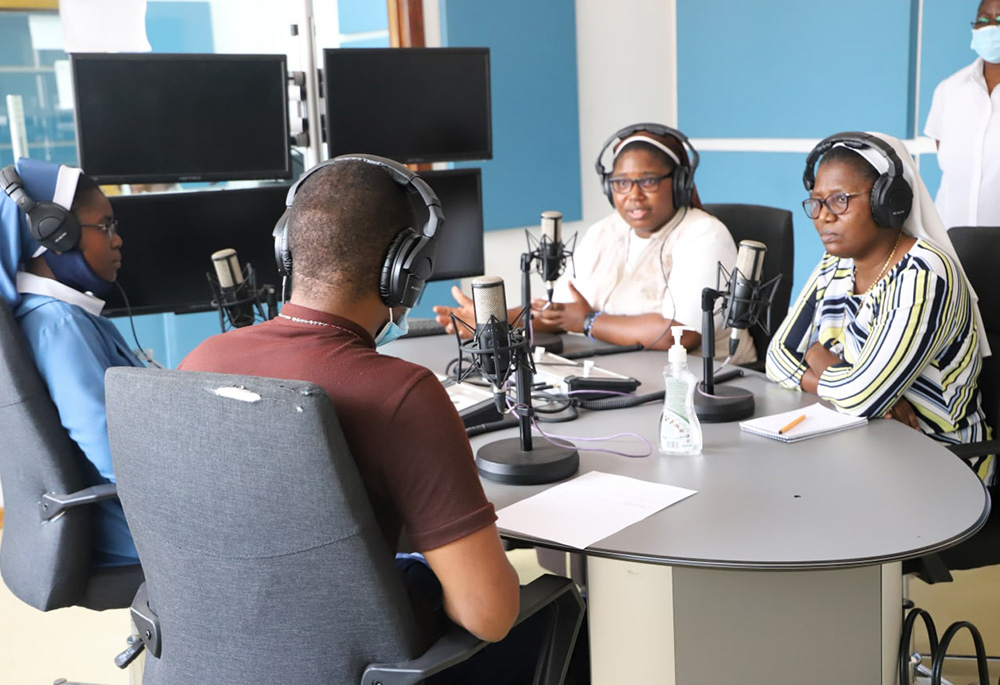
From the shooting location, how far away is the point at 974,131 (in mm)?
3461

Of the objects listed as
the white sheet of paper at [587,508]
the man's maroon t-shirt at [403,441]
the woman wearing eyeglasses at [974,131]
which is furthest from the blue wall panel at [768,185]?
the man's maroon t-shirt at [403,441]

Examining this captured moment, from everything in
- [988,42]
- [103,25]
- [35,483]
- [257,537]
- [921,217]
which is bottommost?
[35,483]

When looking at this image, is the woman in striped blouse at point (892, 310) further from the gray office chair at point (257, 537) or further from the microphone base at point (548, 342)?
the gray office chair at point (257, 537)

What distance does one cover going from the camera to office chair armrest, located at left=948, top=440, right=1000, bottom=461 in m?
1.96

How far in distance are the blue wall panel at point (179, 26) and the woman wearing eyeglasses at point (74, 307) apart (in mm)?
1619

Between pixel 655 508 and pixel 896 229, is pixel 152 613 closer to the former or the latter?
pixel 655 508

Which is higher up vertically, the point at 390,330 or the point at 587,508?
the point at 390,330

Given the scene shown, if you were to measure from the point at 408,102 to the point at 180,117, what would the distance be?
2.03 feet

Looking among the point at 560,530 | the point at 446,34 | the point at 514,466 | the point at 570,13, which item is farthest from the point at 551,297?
the point at 570,13

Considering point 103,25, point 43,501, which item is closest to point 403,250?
point 43,501

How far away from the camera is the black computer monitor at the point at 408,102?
2.82 meters

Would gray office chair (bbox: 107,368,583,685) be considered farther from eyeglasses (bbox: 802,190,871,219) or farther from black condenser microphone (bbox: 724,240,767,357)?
eyeglasses (bbox: 802,190,871,219)

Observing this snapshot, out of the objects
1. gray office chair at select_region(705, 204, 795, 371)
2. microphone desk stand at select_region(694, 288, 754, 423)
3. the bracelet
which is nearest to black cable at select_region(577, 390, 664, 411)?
microphone desk stand at select_region(694, 288, 754, 423)

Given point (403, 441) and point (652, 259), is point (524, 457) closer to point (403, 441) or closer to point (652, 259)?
point (403, 441)
